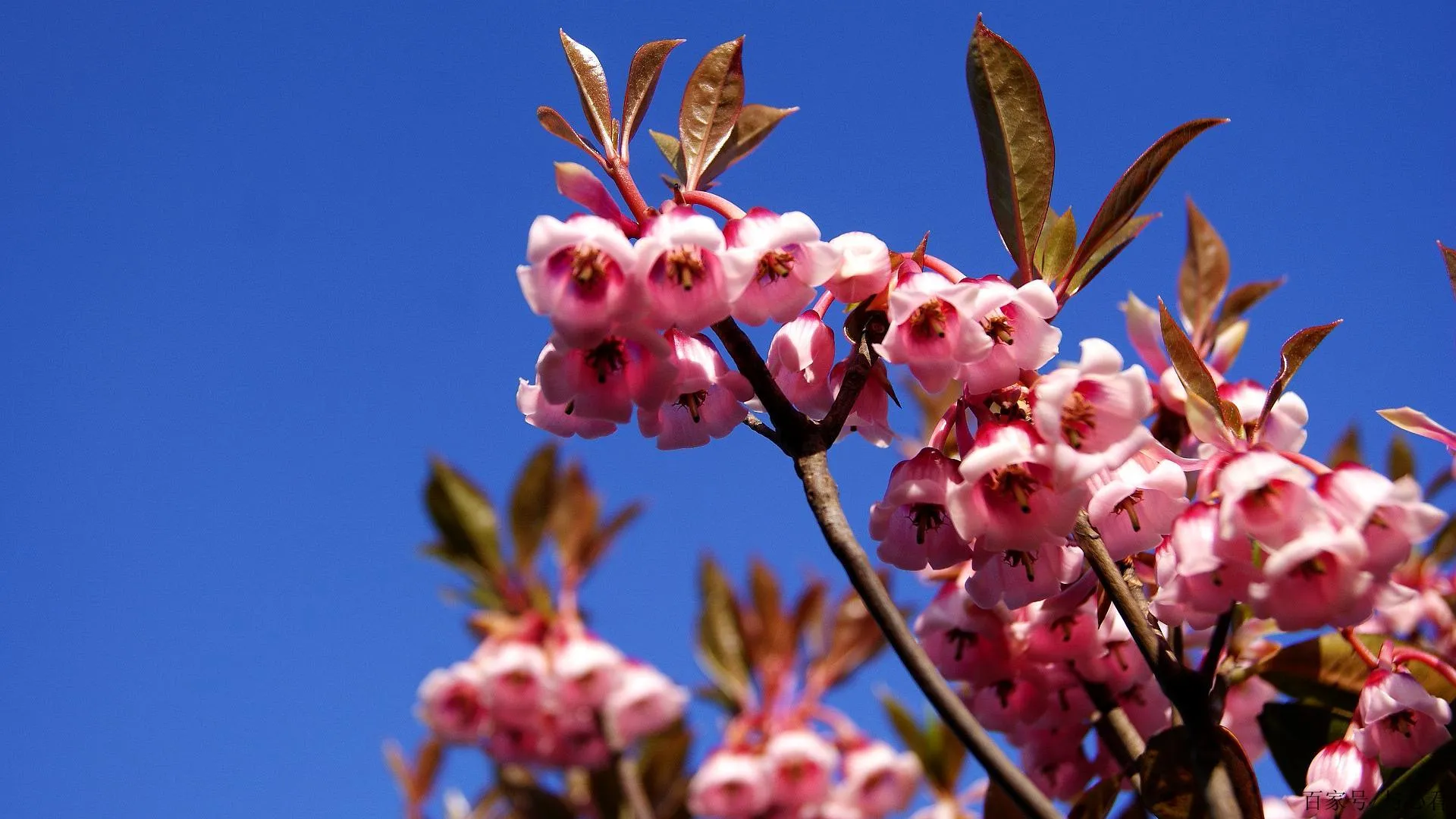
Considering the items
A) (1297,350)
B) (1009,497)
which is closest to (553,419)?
(1009,497)

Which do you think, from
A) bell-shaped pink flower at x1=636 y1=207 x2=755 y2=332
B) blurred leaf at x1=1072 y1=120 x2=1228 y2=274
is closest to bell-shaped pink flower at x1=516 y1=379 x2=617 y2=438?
bell-shaped pink flower at x1=636 y1=207 x2=755 y2=332

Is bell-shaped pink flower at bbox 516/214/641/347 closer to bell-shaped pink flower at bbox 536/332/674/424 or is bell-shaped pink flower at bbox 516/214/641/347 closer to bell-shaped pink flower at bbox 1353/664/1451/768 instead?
bell-shaped pink flower at bbox 536/332/674/424

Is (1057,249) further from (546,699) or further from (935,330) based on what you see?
(546,699)

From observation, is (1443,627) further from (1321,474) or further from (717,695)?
(717,695)

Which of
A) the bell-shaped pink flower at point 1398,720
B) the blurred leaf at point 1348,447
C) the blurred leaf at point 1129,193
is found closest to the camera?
the bell-shaped pink flower at point 1398,720

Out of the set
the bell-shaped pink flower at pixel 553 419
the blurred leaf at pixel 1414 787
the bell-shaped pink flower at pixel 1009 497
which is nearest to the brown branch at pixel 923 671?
the bell-shaped pink flower at pixel 1009 497

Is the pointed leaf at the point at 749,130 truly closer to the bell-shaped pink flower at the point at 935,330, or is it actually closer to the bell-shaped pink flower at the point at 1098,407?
the bell-shaped pink flower at the point at 935,330
